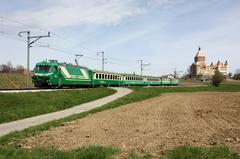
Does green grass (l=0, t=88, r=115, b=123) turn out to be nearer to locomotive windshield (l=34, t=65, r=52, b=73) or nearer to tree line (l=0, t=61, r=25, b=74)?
locomotive windshield (l=34, t=65, r=52, b=73)

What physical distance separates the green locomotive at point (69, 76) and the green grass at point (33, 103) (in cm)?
537

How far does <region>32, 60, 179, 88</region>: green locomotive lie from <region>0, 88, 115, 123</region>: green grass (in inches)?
211

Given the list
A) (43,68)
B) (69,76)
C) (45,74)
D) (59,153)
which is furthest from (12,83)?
(59,153)

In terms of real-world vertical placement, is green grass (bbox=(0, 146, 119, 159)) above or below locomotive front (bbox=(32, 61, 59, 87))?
below

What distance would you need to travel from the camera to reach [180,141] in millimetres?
11359

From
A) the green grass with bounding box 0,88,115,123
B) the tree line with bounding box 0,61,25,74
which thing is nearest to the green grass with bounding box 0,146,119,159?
the green grass with bounding box 0,88,115,123

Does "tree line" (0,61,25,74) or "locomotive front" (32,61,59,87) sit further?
"tree line" (0,61,25,74)

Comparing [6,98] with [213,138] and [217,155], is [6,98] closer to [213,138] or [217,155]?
[213,138]

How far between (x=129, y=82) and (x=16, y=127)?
57447mm

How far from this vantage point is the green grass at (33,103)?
73.8ft

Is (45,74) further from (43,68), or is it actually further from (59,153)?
(59,153)

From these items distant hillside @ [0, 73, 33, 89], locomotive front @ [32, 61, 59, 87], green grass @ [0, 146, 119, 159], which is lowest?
green grass @ [0, 146, 119, 159]

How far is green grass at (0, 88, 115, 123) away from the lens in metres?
22.5

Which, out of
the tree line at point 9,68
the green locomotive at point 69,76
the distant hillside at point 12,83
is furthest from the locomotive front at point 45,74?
the tree line at point 9,68
